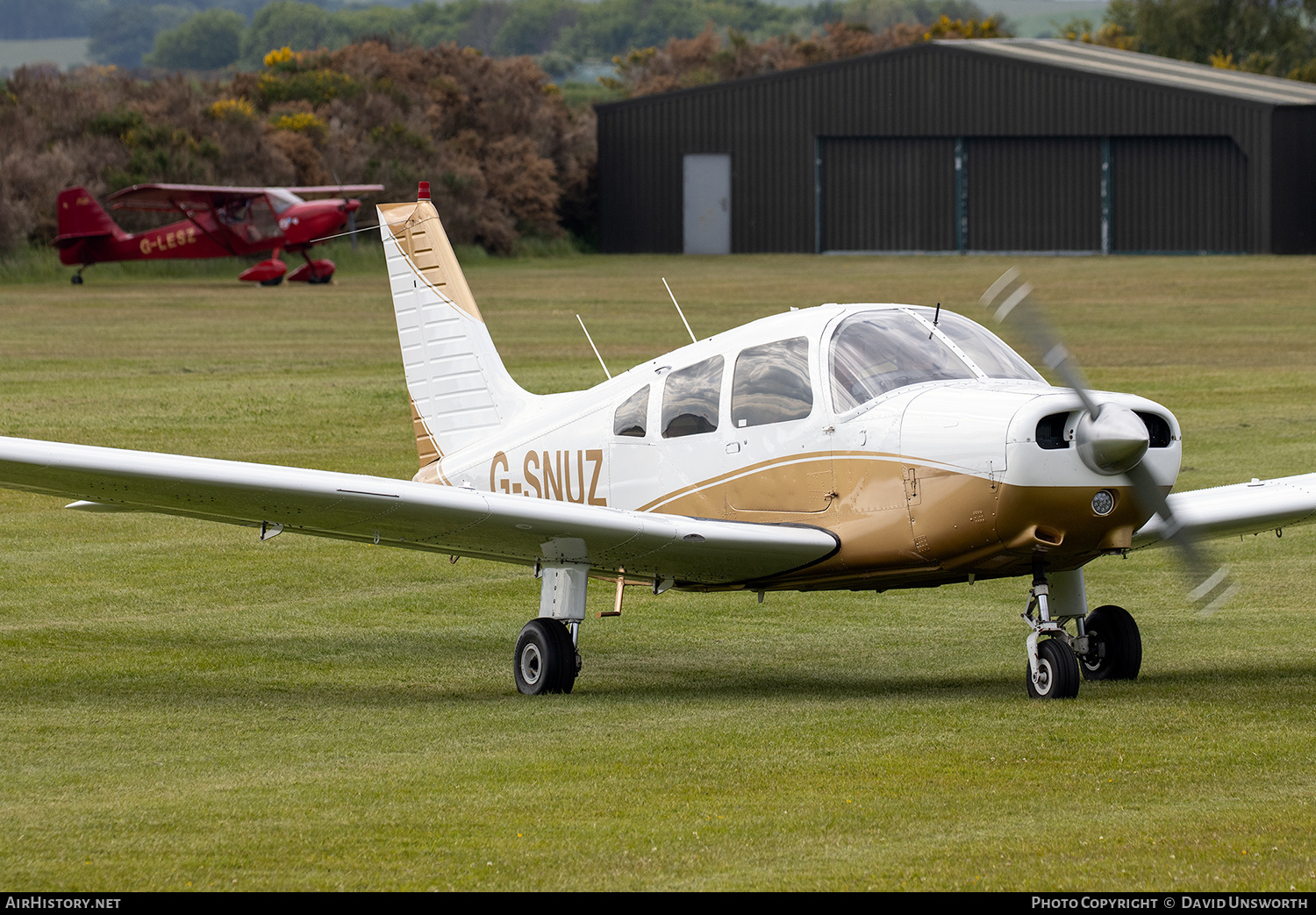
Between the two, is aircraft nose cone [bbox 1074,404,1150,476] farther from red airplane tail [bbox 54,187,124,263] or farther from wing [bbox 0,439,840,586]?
red airplane tail [bbox 54,187,124,263]

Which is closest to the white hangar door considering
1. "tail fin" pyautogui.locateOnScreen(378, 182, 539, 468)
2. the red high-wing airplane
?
the red high-wing airplane

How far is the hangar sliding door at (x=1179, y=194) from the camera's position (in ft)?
202

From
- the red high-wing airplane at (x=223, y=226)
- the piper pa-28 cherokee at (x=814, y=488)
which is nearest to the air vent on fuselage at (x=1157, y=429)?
the piper pa-28 cherokee at (x=814, y=488)

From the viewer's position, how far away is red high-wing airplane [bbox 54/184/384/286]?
165 feet

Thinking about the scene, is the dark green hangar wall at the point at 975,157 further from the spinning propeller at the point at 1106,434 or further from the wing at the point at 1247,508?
the spinning propeller at the point at 1106,434

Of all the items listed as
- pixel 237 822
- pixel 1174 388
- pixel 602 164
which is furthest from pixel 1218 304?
pixel 237 822

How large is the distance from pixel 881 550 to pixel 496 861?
12.5ft

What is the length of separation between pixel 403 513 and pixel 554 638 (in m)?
1.23

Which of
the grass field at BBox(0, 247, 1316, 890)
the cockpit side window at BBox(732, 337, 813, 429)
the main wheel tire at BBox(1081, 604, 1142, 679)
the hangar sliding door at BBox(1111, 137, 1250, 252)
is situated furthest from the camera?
the hangar sliding door at BBox(1111, 137, 1250, 252)

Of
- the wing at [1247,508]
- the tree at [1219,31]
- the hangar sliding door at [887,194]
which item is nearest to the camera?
the wing at [1247,508]

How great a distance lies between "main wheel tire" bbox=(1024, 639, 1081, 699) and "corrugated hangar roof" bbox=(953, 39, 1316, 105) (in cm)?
5406

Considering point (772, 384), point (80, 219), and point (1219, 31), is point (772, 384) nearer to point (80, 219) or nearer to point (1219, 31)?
point (80, 219)

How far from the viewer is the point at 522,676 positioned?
10.3 meters

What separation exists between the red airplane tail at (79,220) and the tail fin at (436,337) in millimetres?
40004
